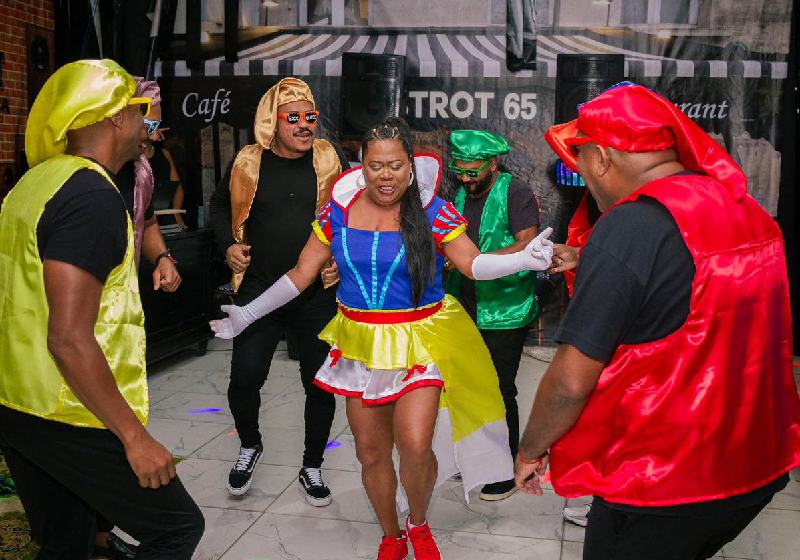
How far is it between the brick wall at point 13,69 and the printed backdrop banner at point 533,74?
44.8 inches

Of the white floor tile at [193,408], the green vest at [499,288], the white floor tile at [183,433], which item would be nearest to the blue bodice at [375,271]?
the green vest at [499,288]

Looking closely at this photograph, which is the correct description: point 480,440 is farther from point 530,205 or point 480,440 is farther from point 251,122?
point 251,122

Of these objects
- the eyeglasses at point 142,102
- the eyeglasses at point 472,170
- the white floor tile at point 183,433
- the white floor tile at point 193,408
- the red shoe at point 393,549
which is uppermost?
the eyeglasses at point 142,102

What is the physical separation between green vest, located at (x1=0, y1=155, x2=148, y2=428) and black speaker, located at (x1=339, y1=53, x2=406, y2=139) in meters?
4.88

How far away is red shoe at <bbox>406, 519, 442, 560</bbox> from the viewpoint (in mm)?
3082

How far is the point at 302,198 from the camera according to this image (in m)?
3.81

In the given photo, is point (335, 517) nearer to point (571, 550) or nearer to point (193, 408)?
point (571, 550)

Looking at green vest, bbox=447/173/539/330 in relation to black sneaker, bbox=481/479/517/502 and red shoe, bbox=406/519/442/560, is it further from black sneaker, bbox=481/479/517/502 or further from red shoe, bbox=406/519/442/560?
red shoe, bbox=406/519/442/560

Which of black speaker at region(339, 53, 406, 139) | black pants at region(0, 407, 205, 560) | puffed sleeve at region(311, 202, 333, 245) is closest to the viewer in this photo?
black pants at region(0, 407, 205, 560)

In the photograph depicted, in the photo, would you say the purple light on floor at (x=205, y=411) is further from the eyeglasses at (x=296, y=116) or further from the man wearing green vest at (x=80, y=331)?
the man wearing green vest at (x=80, y=331)

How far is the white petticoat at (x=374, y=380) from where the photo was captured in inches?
115

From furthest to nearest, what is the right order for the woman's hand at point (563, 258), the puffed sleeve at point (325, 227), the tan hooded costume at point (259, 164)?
the tan hooded costume at point (259, 164) → the puffed sleeve at point (325, 227) → the woman's hand at point (563, 258)

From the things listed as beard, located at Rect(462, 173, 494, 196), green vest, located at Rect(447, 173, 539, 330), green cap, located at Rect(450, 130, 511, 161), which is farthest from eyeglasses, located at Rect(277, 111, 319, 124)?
green vest, located at Rect(447, 173, 539, 330)

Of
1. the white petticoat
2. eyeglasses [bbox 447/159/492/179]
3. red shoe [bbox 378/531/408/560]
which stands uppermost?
eyeglasses [bbox 447/159/492/179]
